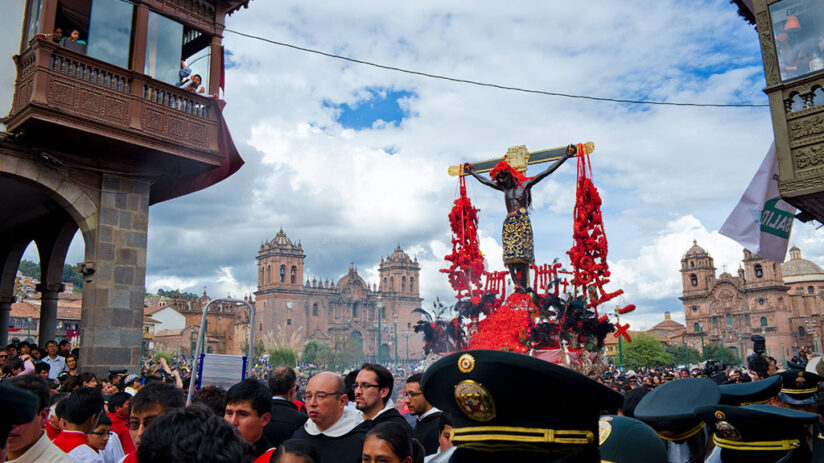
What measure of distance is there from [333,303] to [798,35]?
8451 centimetres

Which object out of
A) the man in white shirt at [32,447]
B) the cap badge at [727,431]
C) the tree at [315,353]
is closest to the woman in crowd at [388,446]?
the man in white shirt at [32,447]

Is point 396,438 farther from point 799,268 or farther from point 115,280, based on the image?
point 799,268

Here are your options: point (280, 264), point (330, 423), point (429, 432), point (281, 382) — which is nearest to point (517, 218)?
point (429, 432)

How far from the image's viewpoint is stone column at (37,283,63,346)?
41.6ft

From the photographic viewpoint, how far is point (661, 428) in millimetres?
3225

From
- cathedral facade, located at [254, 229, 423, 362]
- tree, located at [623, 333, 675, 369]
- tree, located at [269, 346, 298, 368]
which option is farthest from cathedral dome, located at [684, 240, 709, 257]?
tree, located at [269, 346, 298, 368]

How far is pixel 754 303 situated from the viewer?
75188 millimetres

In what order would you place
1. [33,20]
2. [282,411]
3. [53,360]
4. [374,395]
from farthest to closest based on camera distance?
[53,360] < [33,20] < [282,411] < [374,395]

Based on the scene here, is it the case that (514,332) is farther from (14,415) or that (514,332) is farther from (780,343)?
(780,343)

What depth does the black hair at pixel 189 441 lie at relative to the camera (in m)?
1.91

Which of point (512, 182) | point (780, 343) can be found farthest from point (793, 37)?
point (780, 343)

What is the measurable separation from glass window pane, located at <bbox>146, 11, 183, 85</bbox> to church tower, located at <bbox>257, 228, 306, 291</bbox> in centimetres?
7403

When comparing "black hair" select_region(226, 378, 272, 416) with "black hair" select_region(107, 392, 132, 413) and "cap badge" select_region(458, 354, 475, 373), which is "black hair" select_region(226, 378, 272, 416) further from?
"cap badge" select_region(458, 354, 475, 373)

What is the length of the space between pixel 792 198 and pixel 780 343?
7536cm
